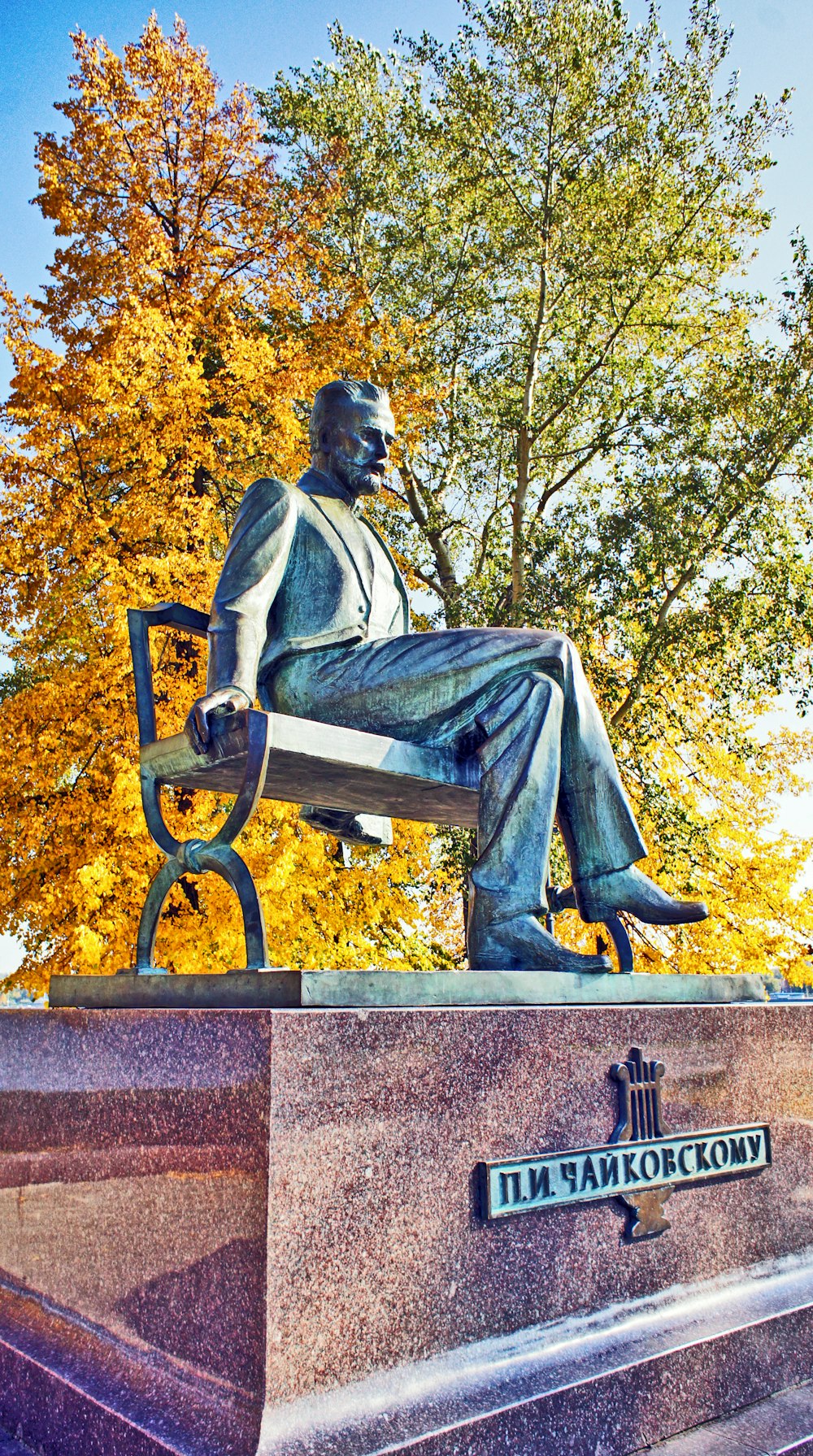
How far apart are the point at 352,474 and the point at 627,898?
60.4 inches

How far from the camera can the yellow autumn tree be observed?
8422 millimetres

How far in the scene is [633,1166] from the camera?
9.12 ft

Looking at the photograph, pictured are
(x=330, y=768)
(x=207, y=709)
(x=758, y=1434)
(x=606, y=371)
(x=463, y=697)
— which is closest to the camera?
(x=758, y=1434)

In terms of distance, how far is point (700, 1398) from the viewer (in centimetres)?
262

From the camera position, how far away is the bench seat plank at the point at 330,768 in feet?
9.77

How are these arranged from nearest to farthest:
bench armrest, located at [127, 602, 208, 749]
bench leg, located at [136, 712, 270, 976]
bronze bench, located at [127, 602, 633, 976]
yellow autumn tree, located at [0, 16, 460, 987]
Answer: bench leg, located at [136, 712, 270, 976], bronze bench, located at [127, 602, 633, 976], bench armrest, located at [127, 602, 208, 749], yellow autumn tree, located at [0, 16, 460, 987]

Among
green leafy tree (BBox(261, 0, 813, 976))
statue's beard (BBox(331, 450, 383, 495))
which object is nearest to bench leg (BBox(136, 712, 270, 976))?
statue's beard (BBox(331, 450, 383, 495))

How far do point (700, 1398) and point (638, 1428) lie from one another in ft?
0.77

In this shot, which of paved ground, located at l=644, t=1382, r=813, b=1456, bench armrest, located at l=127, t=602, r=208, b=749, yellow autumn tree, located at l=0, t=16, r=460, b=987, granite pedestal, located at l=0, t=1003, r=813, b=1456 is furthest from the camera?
yellow autumn tree, located at l=0, t=16, r=460, b=987

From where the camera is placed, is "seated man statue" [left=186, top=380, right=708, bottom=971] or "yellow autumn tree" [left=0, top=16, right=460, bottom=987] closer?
"seated man statue" [left=186, top=380, right=708, bottom=971]

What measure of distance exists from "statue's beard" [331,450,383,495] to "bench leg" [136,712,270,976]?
1.12 metres

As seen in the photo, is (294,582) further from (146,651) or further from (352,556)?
(146,651)

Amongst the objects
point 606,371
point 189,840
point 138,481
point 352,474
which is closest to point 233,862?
point 189,840

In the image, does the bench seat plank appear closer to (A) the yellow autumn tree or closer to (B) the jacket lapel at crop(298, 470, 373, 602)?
(B) the jacket lapel at crop(298, 470, 373, 602)
